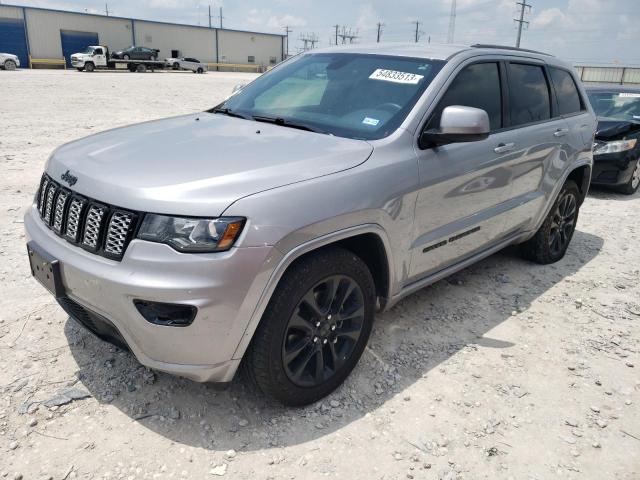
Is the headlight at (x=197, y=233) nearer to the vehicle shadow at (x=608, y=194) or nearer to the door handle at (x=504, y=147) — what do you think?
the door handle at (x=504, y=147)

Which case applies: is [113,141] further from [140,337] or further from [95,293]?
[140,337]

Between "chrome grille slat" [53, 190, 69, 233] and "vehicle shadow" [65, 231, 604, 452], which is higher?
"chrome grille slat" [53, 190, 69, 233]

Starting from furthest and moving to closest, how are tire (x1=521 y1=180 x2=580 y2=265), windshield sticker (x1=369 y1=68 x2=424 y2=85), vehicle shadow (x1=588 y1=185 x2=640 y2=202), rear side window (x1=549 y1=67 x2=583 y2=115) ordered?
vehicle shadow (x1=588 y1=185 x2=640 y2=202)
tire (x1=521 y1=180 x2=580 y2=265)
rear side window (x1=549 y1=67 x2=583 y2=115)
windshield sticker (x1=369 y1=68 x2=424 y2=85)

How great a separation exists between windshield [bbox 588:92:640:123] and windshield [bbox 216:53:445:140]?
21.2ft

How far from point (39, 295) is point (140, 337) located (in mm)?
1932

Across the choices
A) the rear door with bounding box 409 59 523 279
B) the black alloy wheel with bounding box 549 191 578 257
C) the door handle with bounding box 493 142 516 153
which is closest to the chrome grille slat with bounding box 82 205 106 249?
the rear door with bounding box 409 59 523 279

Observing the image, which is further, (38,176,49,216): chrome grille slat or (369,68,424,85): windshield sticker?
(369,68,424,85): windshield sticker

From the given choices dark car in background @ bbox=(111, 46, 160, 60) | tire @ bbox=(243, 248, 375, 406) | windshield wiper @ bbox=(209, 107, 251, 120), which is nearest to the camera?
tire @ bbox=(243, 248, 375, 406)

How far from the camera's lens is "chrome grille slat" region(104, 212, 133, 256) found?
2.28 meters

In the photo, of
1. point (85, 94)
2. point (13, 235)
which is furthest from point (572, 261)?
point (85, 94)

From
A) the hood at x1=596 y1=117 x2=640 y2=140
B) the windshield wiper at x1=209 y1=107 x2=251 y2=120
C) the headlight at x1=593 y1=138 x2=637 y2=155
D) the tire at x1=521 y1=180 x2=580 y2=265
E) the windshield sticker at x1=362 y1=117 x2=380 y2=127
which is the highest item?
the windshield sticker at x1=362 y1=117 x2=380 y2=127

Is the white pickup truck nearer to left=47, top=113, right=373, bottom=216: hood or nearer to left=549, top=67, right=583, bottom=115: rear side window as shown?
left=549, top=67, right=583, bottom=115: rear side window

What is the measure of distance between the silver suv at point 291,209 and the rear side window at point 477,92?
14 mm

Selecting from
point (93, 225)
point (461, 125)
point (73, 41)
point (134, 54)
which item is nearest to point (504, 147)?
point (461, 125)
